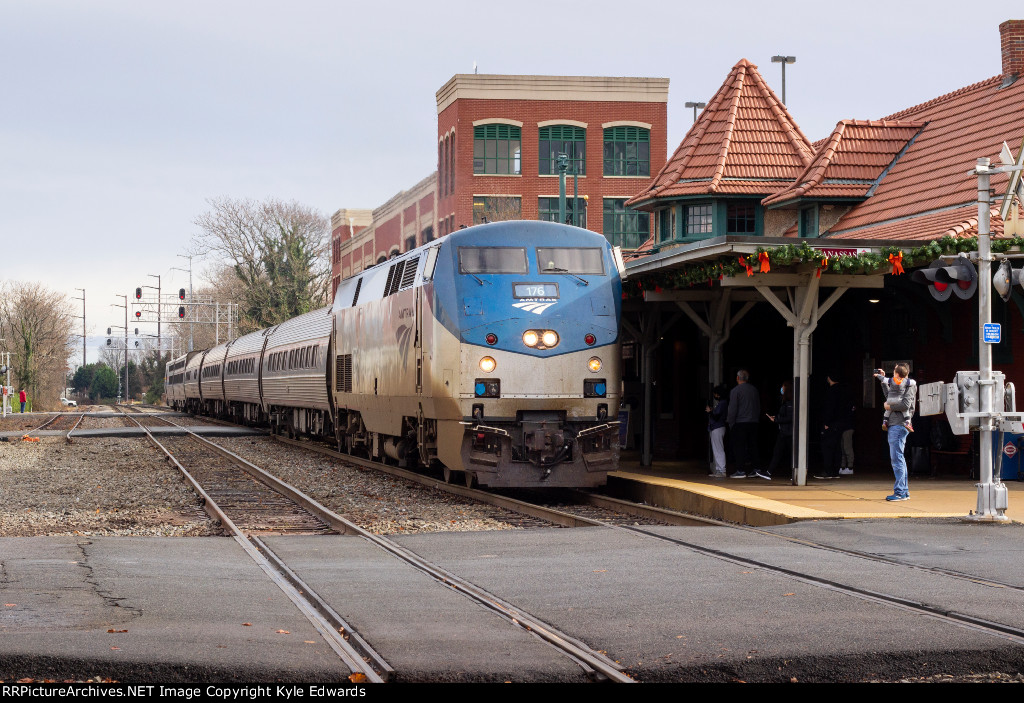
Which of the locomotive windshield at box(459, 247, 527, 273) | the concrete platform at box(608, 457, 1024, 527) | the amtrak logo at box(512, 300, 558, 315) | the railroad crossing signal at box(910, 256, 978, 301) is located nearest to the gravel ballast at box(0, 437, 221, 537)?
the locomotive windshield at box(459, 247, 527, 273)

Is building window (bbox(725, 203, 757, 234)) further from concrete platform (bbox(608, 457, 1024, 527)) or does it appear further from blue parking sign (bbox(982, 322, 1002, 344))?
blue parking sign (bbox(982, 322, 1002, 344))

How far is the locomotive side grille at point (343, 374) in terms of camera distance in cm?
2552

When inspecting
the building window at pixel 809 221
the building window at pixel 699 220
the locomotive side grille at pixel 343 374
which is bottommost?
the locomotive side grille at pixel 343 374

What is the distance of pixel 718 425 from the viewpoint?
2097 cm

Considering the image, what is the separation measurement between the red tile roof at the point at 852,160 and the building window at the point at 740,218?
243 cm

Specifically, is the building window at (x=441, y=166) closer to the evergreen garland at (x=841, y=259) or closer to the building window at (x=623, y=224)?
the building window at (x=623, y=224)

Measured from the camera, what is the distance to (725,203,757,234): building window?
32406 millimetres

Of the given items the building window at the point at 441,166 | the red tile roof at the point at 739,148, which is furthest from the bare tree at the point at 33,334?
the red tile roof at the point at 739,148

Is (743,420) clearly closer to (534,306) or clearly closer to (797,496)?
(797,496)

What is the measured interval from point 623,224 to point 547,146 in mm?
5015

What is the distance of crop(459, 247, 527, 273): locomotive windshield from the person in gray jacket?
514cm

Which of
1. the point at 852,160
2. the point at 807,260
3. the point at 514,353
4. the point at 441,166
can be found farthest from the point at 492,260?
the point at 441,166

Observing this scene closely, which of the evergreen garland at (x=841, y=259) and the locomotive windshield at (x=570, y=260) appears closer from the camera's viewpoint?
the evergreen garland at (x=841, y=259)
